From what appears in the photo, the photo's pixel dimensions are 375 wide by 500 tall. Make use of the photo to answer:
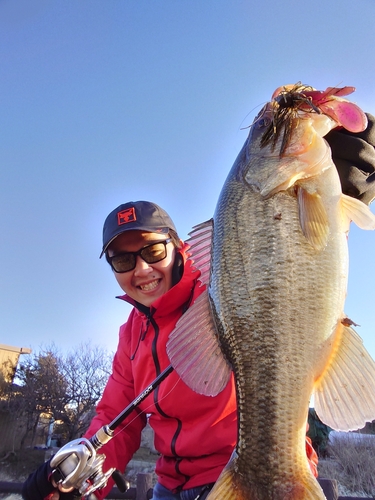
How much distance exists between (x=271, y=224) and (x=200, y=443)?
1853 mm

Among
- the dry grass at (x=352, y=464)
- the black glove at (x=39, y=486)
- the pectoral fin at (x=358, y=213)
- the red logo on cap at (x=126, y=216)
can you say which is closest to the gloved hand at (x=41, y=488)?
the black glove at (x=39, y=486)

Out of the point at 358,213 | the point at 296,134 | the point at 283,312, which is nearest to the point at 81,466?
the point at 283,312

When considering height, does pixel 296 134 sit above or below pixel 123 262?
above

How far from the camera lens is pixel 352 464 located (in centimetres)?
1474

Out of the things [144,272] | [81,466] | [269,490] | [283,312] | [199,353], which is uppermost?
[144,272]

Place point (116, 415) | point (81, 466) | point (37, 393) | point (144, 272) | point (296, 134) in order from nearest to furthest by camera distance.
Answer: point (296, 134) → point (81, 466) → point (144, 272) → point (116, 415) → point (37, 393)

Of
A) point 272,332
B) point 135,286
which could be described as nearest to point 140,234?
point 135,286

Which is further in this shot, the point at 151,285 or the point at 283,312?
the point at 151,285

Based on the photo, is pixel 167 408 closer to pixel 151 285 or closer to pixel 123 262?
pixel 151 285

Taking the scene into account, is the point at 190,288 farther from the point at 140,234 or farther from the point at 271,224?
the point at 271,224

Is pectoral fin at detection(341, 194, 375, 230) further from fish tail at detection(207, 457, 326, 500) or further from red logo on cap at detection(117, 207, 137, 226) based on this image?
red logo on cap at detection(117, 207, 137, 226)

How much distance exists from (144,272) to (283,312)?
6.64 ft

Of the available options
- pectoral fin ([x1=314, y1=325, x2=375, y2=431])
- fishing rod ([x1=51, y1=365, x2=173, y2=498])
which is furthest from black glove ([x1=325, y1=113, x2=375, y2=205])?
fishing rod ([x1=51, y1=365, x2=173, y2=498])

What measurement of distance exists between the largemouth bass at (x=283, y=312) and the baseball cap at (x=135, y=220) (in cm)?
156
